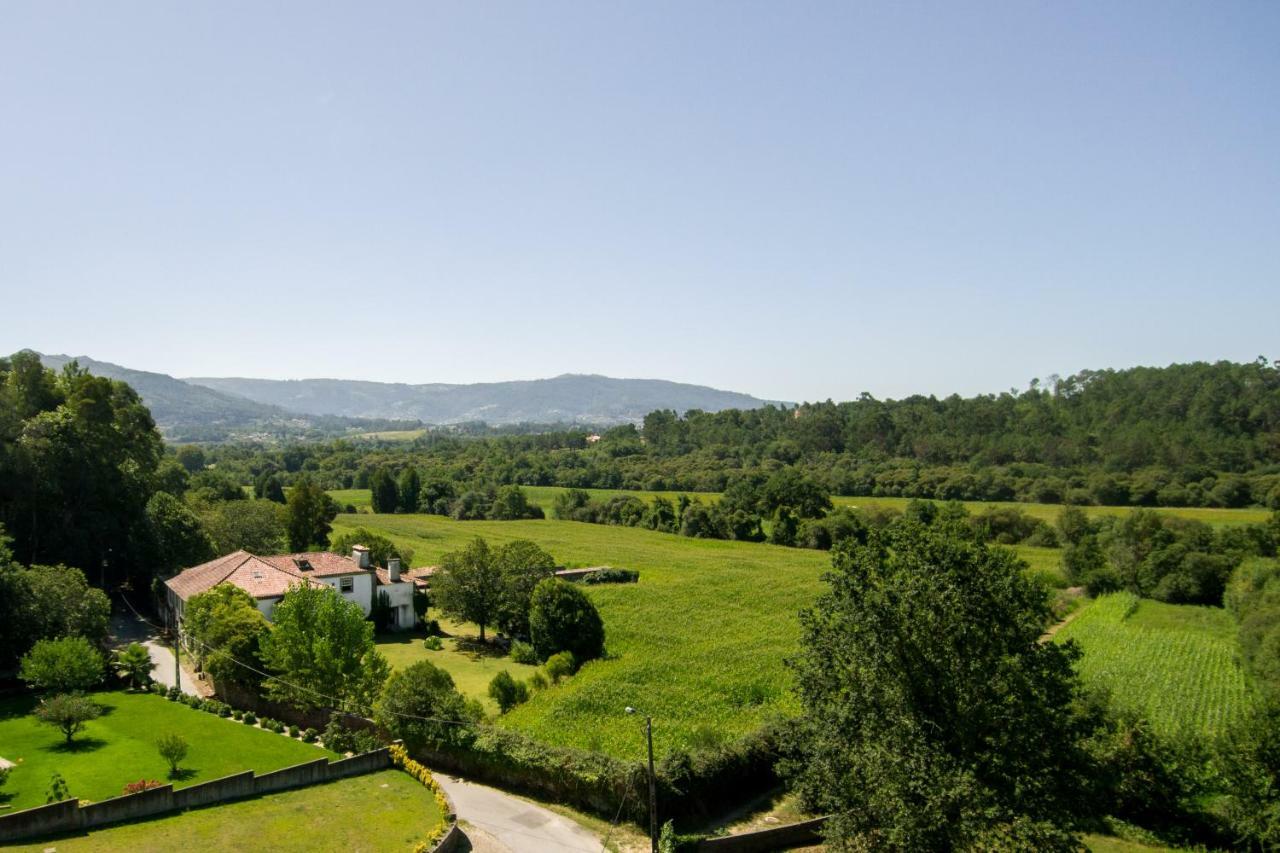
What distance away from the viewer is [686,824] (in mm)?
22703

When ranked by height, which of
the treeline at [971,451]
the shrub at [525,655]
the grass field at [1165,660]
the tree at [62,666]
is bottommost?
the shrub at [525,655]

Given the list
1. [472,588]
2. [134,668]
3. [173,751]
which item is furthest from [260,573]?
[173,751]

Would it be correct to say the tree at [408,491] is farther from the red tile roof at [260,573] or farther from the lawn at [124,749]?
the lawn at [124,749]

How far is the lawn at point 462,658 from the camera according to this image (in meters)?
34.8

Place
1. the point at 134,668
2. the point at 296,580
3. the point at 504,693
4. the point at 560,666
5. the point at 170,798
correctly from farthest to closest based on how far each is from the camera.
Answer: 1. the point at 296,580
2. the point at 560,666
3. the point at 134,668
4. the point at 504,693
5. the point at 170,798

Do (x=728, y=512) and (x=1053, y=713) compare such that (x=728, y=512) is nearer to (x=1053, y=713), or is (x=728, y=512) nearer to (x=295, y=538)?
(x=295, y=538)

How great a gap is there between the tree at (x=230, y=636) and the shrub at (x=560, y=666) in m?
11.7

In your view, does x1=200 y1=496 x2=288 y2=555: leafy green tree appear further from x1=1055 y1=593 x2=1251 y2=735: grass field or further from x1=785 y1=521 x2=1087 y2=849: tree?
x1=1055 y1=593 x2=1251 y2=735: grass field

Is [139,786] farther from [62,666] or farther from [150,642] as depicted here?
[150,642]

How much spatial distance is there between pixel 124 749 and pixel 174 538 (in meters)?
27.7

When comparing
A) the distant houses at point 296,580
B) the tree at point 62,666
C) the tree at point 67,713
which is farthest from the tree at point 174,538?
the tree at point 67,713

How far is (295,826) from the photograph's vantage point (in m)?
21.4

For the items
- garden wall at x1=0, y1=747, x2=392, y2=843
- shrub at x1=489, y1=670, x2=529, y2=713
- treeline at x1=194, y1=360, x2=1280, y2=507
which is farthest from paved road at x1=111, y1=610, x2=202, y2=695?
treeline at x1=194, y1=360, x2=1280, y2=507

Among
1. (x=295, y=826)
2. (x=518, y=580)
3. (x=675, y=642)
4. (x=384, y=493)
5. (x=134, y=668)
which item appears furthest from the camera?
(x=384, y=493)
